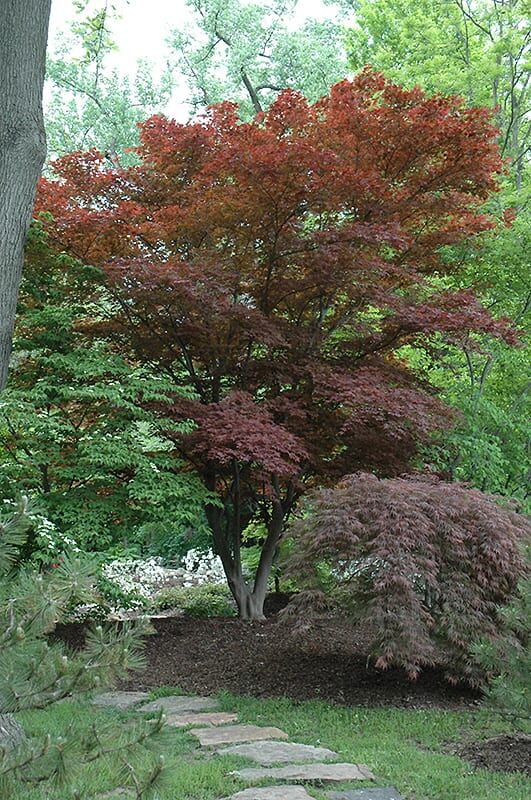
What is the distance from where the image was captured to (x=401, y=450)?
23.1ft

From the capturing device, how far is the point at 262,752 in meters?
3.89

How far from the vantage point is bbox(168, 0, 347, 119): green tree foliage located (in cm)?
1659

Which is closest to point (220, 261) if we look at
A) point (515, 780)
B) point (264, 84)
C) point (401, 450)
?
point (401, 450)

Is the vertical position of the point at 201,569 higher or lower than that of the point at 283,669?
higher

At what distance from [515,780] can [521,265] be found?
5536 millimetres

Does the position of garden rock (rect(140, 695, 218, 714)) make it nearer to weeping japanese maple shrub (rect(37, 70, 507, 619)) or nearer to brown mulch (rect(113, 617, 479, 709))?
brown mulch (rect(113, 617, 479, 709))

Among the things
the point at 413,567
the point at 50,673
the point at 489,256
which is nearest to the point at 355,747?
the point at 413,567

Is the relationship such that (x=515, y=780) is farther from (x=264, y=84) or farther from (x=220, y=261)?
(x=264, y=84)

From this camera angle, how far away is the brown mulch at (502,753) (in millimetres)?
3760

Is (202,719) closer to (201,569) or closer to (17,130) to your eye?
(17,130)

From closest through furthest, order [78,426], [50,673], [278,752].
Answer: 1. [50,673]
2. [278,752]
3. [78,426]

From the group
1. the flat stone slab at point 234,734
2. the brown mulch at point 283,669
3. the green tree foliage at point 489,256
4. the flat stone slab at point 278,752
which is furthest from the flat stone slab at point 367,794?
the green tree foliage at point 489,256

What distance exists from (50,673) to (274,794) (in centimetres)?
148

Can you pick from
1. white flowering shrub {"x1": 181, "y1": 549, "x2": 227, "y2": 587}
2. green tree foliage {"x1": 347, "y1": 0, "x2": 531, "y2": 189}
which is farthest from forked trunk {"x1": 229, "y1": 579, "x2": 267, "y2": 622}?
green tree foliage {"x1": 347, "y1": 0, "x2": 531, "y2": 189}
